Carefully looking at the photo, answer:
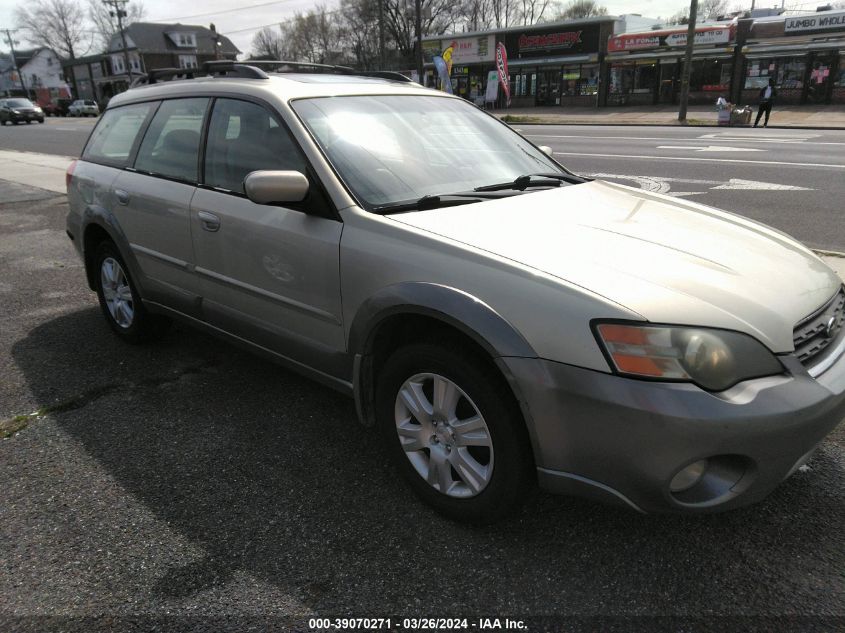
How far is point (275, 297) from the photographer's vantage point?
3.01 metres

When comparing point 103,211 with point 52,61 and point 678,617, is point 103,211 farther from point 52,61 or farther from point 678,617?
point 52,61

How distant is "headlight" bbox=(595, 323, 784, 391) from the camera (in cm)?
191

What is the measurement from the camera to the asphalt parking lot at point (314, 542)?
2096 millimetres

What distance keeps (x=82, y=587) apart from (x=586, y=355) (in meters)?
1.93

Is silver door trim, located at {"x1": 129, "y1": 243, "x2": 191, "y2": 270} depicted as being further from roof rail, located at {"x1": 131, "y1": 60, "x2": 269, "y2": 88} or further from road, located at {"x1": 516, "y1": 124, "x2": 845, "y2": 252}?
road, located at {"x1": 516, "y1": 124, "x2": 845, "y2": 252}

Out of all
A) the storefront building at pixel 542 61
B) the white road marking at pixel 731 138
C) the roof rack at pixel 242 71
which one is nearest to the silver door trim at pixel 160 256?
the roof rack at pixel 242 71

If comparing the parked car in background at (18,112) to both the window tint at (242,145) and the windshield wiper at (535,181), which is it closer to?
the window tint at (242,145)

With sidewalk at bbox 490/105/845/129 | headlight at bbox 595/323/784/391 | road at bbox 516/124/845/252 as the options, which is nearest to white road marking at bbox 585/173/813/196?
road at bbox 516/124/845/252

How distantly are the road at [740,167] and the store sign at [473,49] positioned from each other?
26082 mm

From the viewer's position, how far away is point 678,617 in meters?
2.03

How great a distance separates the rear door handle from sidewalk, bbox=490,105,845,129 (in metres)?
23.6

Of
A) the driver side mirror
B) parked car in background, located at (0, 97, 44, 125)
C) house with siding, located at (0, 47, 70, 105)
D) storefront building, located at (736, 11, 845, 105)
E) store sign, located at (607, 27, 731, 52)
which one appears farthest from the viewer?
house with siding, located at (0, 47, 70, 105)

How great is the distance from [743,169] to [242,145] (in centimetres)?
1093

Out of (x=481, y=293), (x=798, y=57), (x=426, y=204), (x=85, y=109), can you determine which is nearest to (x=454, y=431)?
(x=481, y=293)
